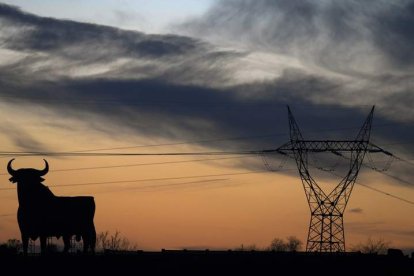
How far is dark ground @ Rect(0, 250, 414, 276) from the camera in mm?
41562

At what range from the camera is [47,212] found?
51.0m

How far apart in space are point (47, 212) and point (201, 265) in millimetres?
12210

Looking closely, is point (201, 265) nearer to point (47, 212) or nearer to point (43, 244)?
point (43, 244)

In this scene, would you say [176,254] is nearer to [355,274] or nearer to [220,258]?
[220,258]

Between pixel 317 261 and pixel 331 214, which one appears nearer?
pixel 317 261

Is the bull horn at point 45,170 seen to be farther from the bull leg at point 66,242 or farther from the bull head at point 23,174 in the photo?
the bull leg at point 66,242

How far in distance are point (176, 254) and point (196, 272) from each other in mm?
3127

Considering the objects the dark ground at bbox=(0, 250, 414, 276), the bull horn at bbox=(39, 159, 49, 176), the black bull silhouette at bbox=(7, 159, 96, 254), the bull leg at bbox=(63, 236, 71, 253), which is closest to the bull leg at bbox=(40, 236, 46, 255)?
the black bull silhouette at bbox=(7, 159, 96, 254)

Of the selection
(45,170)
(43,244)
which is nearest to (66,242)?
(43,244)

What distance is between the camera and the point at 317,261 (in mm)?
43219

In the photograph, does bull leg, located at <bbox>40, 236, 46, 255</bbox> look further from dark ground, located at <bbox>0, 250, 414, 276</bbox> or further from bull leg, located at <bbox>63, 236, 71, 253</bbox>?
dark ground, located at <bbox>0, 250, 414, 276</bbox>

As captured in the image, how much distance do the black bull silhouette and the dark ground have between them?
6.45 m

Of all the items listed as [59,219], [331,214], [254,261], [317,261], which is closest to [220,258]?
[254,261]

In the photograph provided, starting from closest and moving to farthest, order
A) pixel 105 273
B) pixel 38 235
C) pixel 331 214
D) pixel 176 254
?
pixel 105 273 < pixel 176 254 < pixel 38 235 < pixel 331 214
